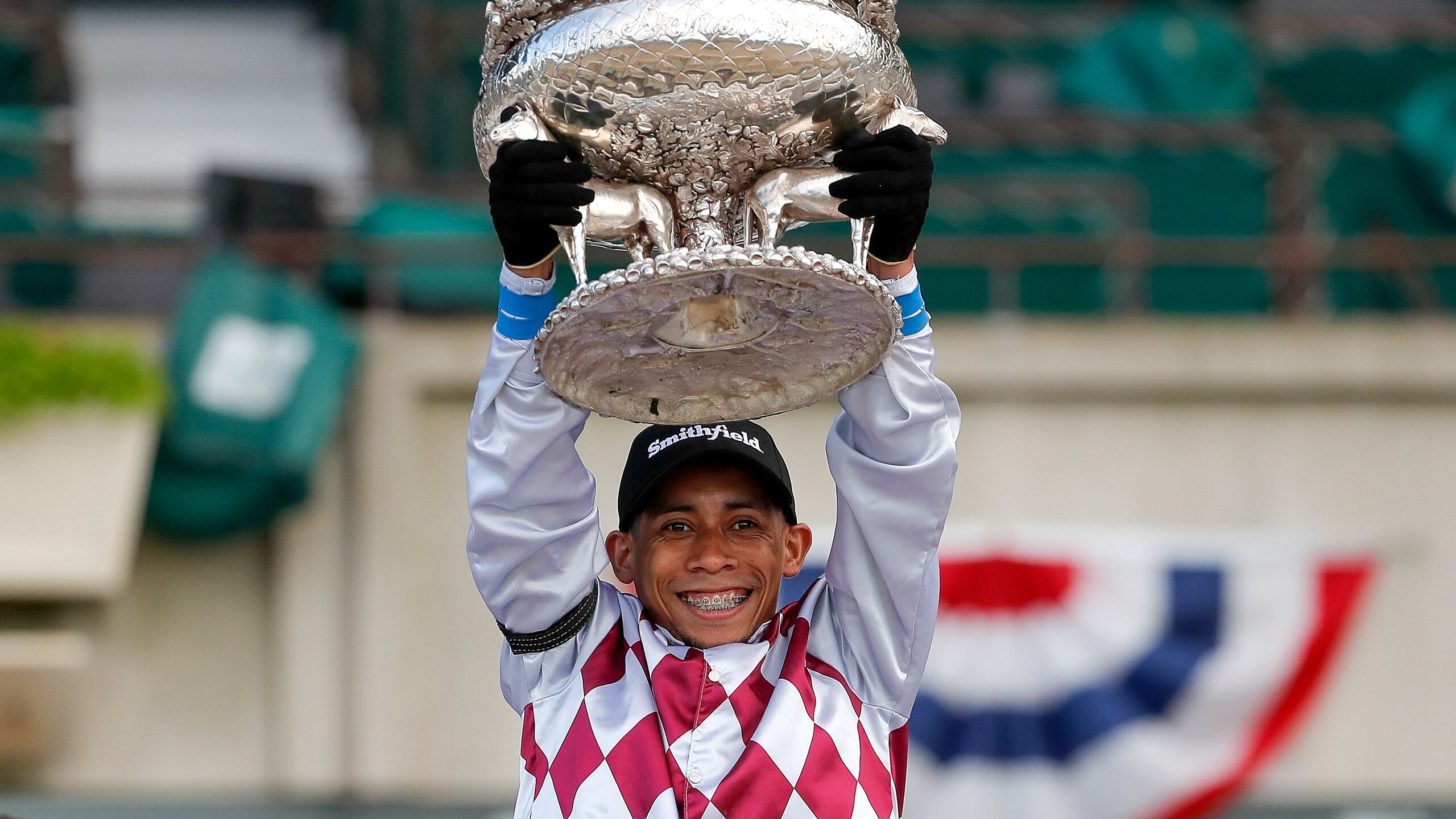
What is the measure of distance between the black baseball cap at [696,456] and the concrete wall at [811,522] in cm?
384

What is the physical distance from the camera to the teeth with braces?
256cm

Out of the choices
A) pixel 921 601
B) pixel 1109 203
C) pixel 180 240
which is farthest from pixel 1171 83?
pixel 921 601

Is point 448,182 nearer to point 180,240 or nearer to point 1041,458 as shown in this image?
point 180,240

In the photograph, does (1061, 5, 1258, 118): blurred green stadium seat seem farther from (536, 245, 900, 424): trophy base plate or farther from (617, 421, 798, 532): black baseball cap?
(536, 245, 900, 424): trophy base plate

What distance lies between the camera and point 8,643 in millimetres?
6184

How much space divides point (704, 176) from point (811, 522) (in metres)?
4.24

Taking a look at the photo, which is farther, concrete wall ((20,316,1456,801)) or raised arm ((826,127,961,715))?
concrete wall ((20,316,1456,801))

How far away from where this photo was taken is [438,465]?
6715 millimetres

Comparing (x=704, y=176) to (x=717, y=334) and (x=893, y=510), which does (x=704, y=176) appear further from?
(x=893, y=510)

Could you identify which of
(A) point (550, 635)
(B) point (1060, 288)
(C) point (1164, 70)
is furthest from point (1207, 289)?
(A) point (550, 635)

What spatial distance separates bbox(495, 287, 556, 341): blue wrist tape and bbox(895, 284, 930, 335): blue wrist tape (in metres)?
0.47

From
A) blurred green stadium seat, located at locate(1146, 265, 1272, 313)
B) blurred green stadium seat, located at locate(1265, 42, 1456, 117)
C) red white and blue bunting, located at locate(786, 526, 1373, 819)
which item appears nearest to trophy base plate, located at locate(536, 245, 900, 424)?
red white and blue bunting, located at locate(786, 526, 1373, 819)

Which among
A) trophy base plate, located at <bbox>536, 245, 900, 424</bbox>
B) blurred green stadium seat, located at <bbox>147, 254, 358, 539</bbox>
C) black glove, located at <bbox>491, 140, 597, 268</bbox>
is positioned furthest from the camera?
blurred green stadium seat, located at <bbox>147, 254, 358, 539</bbox>

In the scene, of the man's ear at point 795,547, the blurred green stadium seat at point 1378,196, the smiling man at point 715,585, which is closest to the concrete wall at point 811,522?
the blurred green stadium seat at point 1378,196
